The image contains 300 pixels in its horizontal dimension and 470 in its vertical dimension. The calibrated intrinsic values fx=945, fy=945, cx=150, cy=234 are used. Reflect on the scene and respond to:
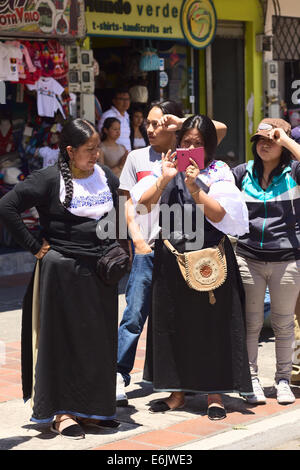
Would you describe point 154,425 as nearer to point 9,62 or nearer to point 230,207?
point 230,207

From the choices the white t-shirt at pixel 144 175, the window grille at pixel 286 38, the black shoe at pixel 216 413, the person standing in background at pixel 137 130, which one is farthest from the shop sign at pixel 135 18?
the black shoe at pixel 216 413

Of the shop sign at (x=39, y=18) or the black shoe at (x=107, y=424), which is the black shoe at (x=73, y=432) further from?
the shop sign at (x=39, y=18)

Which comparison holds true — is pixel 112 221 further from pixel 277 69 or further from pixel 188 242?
pixel 277 69

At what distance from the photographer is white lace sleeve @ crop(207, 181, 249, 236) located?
570 centimetres

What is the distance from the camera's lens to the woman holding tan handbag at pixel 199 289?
18.8ft

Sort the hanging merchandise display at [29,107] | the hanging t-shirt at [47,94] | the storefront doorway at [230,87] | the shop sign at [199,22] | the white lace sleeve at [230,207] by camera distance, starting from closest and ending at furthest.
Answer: the white lace sleeve at [230,207], the hanging merchandise display at [29,107], the hanging t-shirt at [47,94], the shop sign at [199,22], the storefront doorway at [230,87]

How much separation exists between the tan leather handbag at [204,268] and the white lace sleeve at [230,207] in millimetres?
151

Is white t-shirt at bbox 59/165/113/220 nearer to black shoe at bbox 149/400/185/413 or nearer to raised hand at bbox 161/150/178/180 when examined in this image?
raised hand at bbox 161/150/178/180

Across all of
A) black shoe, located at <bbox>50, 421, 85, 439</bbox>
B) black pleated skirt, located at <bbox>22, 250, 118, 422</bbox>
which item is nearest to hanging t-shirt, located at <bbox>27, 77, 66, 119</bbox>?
black pleated skirt, located at <bbox>22, 250, 118, 422</bbox>

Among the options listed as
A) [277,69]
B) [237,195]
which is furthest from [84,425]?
[277,69]

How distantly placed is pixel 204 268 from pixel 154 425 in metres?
0.99

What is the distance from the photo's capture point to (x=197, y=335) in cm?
583

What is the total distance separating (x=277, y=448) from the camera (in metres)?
5.26

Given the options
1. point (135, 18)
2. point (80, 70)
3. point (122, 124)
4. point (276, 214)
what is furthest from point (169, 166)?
point (135, 18)
